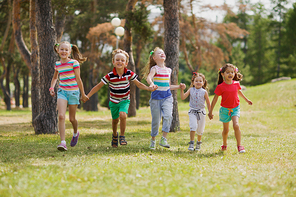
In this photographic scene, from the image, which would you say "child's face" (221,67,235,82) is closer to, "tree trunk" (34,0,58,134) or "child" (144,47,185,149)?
"child" (144,47,185,149)

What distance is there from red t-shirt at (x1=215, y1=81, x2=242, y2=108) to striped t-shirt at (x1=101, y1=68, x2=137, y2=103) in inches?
83.2

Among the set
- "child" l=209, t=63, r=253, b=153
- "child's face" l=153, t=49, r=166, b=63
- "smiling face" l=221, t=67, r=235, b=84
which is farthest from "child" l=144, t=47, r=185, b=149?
"smiling face" l=221, t=67, r=235, b=84

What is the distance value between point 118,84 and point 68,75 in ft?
3.73

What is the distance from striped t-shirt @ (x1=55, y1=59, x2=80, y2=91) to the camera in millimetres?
6117

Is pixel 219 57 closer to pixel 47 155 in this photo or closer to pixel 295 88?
pixel 295 88

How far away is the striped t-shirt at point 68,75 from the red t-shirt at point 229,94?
3.33 m

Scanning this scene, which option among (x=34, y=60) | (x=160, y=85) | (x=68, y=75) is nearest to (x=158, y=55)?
(x=160, y=85)

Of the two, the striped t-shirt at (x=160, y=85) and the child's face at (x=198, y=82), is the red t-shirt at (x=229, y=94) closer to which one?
the child's face at (x=198, y=82)

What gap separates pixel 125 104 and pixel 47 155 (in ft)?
6.41

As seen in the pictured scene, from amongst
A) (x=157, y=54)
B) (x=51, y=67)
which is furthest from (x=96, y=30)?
(x=157, y=54)

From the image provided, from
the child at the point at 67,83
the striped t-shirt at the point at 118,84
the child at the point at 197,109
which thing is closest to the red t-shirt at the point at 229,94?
the child at the point at 197,109

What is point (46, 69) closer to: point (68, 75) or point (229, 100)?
point (68, 75)

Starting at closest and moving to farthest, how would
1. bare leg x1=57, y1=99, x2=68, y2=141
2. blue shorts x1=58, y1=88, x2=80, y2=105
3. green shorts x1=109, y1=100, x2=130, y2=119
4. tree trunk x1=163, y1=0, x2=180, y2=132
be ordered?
1. bare leg x1=57, y1=99, x2=68, y2=141
2. blue shorts x1=58, y1=88, x2=80, y2=105
3. green shorts x1=109, y1=100, x2=130, y2=119
4. tree trunk x1=163, y1=0, x2=180, y2=132

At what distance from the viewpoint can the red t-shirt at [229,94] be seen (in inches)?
249
